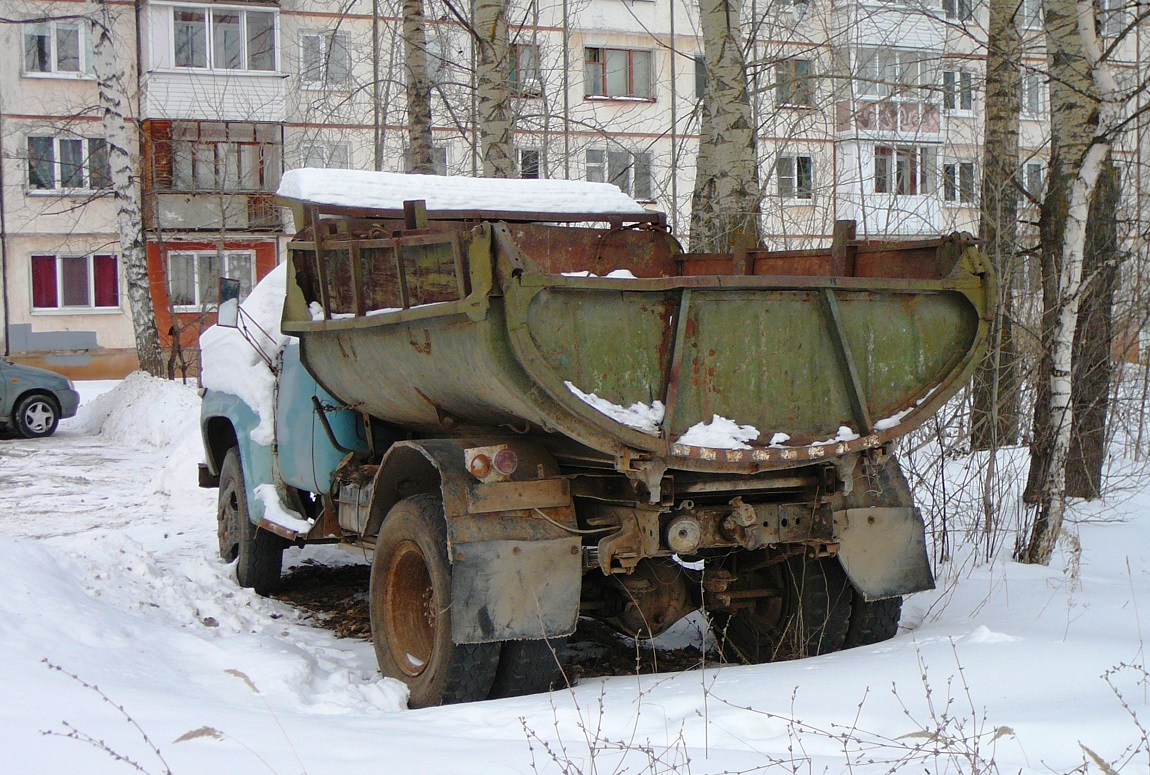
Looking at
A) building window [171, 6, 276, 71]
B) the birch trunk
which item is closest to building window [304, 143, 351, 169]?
building window [171, 6, 276, 71]

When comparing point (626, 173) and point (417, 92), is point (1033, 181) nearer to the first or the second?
point (626, 173)

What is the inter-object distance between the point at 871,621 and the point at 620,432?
1877mm

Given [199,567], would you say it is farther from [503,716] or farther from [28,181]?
[28,181]

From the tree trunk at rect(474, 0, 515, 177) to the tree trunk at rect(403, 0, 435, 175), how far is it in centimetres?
283

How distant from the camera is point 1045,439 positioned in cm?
702

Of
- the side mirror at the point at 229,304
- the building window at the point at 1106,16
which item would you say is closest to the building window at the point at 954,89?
the building window at the point at 1106,16

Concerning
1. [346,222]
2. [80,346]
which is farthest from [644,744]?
[80,346]

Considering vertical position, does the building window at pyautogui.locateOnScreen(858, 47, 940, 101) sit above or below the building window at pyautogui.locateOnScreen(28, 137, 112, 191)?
below

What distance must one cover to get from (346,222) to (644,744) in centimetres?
308

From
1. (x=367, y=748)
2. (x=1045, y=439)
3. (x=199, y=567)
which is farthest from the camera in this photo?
(x=199, y=567)

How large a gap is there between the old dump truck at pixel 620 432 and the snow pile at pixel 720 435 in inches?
0.4

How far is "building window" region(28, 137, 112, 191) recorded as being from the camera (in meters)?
30.8

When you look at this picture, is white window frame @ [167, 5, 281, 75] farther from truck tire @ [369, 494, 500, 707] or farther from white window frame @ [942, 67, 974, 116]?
truck tire @ [369, 494, 500, 707]

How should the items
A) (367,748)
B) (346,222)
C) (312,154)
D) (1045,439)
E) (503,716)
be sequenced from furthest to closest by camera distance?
(312,154), (1045,439), (346,222), (503,716), (367,748)
